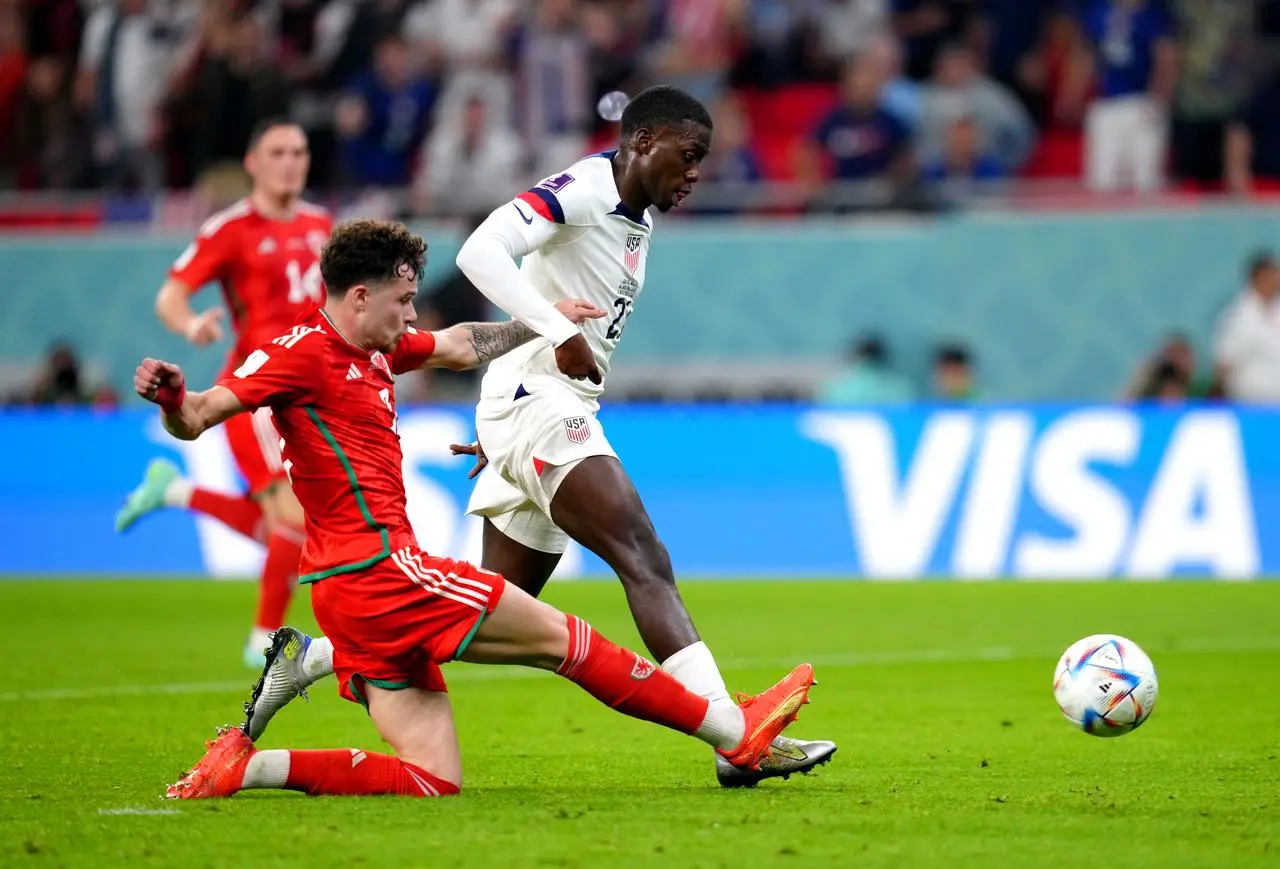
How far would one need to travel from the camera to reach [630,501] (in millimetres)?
6664

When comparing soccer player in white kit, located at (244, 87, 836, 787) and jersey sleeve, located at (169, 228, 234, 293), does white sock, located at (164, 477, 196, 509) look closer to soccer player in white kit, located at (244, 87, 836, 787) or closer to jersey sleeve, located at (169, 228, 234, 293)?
jersey sleeve, located at (169, 228, 234, 293)

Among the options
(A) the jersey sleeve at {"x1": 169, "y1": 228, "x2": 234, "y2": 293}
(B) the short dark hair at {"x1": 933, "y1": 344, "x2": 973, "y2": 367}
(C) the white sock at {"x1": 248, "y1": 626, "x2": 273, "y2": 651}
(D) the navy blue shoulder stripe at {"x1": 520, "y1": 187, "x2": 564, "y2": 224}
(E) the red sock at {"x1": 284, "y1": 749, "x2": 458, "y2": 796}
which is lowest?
(C) the white sock at {"x1": 248, "y1": 626, "x2": 273, "y2": 651}

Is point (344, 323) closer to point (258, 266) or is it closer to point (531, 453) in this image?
point (531, 453)

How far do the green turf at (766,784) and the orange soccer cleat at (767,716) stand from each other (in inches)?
5.1

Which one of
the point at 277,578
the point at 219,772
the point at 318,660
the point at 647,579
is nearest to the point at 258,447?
the point at 277,578

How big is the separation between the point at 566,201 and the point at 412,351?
2.74 ft

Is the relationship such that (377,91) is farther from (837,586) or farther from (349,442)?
Answer: (349,442)

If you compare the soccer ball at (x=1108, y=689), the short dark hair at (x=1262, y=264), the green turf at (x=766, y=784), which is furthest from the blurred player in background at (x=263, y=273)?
the short dark hair at (x=1262, y=264)

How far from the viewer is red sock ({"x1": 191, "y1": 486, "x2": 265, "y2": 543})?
37.1ft

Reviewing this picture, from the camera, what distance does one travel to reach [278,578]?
10.2 m

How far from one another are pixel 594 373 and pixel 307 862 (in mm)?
2173

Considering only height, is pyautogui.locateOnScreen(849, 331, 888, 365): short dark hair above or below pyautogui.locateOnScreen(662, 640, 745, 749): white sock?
below

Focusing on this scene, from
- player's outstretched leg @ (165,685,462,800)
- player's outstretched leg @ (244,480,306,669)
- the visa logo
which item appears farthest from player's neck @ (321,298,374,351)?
the visa logo

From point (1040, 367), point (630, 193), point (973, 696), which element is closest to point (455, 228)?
point (1040, 367)
